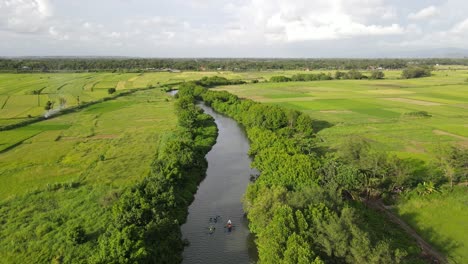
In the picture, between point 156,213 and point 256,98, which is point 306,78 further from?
point 156,213

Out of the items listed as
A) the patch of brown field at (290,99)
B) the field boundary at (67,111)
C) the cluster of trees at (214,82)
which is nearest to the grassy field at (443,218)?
the field boundary at (67,111)

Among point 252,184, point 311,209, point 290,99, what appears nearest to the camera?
point 311,209

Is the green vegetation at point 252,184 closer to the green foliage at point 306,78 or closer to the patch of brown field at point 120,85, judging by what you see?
the patch of brown field at point 120,85

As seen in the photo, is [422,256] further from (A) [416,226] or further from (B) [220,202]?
(B) [220,202]

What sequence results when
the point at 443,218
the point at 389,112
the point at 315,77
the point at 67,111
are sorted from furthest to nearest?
the point at 315,77 < the point at 67,111 < the point at 389,112 < the point at 443,218

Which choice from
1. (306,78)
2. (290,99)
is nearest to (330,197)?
(290,99)
